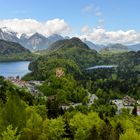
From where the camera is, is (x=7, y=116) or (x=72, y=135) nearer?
(x=7, y=116)

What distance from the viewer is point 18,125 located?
59.3 m

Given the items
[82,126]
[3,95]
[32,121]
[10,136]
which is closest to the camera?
[10,136]

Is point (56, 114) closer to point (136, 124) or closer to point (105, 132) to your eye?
point (136, 124)

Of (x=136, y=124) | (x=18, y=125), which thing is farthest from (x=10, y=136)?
(x=136, y=124)

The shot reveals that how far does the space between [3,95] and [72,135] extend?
189 ft

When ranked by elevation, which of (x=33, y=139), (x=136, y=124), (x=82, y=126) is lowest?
(x=136, y=124)

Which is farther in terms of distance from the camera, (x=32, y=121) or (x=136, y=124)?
(x=136, y=124)

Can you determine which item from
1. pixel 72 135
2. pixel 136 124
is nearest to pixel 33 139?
pixel 72 135

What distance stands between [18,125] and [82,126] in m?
20.5

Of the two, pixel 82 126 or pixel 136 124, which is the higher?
pixel 82 126

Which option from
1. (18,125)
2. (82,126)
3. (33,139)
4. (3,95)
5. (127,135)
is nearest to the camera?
(33,139)

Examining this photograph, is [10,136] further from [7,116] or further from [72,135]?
[72,135]

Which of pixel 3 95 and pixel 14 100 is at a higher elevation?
pixel 14 100

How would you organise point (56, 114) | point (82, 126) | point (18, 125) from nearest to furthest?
point (18, 125)
point (82, 126)
point (56, 114)
